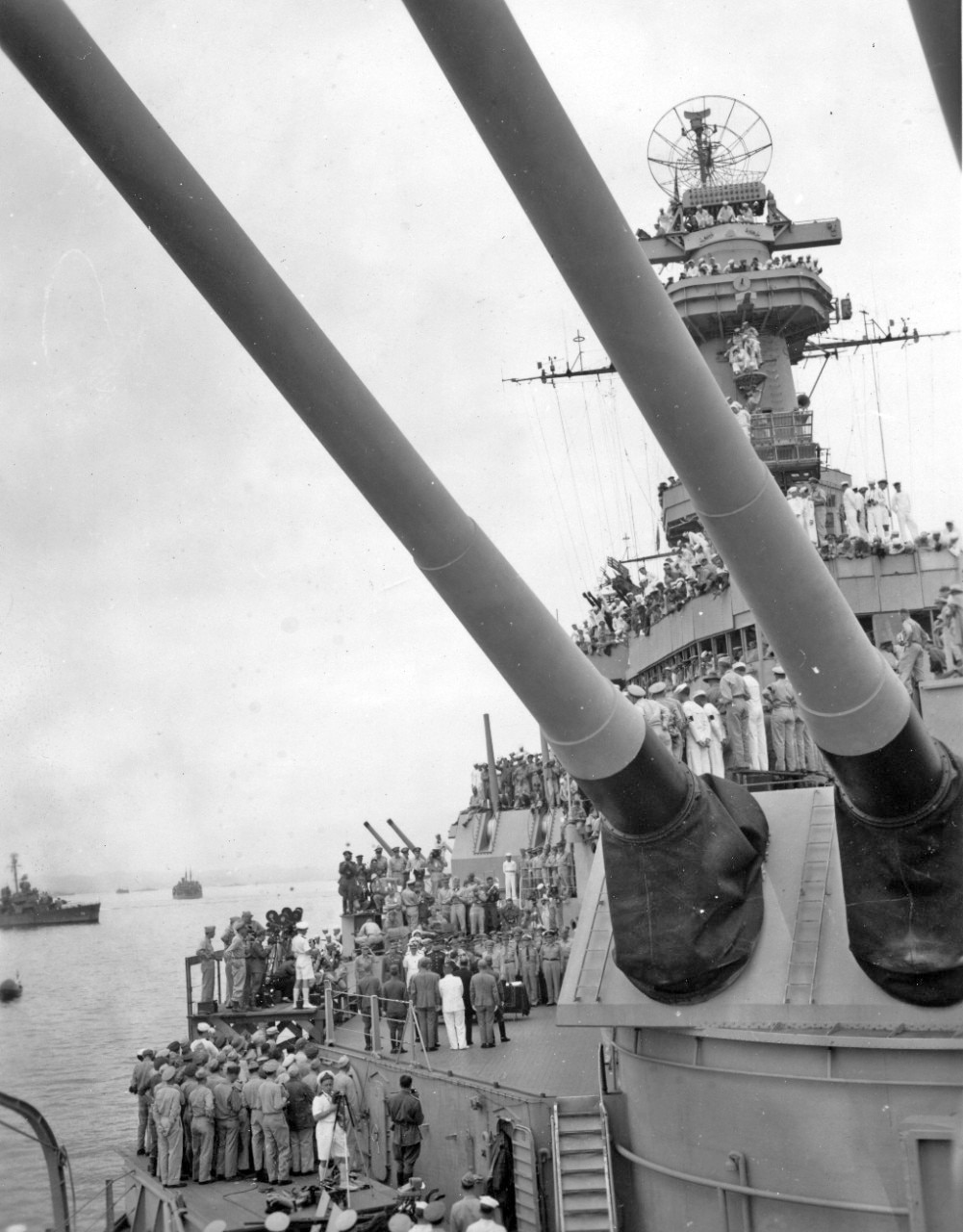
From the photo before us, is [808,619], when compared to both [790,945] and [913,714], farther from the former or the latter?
[790,945]

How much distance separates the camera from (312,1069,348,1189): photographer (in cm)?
883

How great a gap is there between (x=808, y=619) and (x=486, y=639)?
1036 millimetres

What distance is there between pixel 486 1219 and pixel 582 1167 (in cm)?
111

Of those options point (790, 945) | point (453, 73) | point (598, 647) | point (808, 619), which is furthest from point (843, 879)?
point (598, 647)

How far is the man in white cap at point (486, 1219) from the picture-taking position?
607 cm

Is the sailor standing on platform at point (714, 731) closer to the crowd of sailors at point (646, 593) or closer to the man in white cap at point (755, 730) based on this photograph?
the man in white cap at point (755, 730)

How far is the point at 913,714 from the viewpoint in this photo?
4.59m

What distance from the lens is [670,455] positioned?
405cm

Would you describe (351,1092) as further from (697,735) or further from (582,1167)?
(697,735)

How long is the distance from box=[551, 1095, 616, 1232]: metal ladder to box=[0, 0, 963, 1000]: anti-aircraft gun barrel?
78.9 inches

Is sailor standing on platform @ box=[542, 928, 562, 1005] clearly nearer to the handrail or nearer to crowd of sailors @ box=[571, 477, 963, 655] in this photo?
crowd of sailors @ box=[571, 477, 963, 655]

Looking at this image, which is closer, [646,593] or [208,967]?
[208,967]

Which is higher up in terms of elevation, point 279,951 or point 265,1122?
point 279,951

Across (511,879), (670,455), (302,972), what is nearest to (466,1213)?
(670,455)
